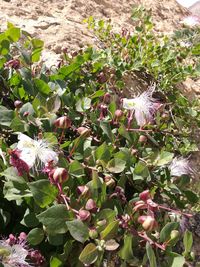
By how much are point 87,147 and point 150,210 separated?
291 mm

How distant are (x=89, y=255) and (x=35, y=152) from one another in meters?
0.32

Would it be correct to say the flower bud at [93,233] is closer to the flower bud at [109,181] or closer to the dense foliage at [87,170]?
the dense foliage at [87,170]

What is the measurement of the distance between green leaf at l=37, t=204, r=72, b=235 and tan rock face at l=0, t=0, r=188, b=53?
42.1 inches

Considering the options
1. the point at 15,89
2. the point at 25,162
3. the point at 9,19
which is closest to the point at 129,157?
the point at 25,162

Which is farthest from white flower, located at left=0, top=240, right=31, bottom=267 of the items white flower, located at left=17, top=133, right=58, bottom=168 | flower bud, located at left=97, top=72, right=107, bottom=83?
flower bud, located at left=97, top=72, right=107, bottom=83

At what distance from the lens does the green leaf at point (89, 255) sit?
3.67 ft

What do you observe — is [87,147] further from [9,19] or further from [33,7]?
[33,7]

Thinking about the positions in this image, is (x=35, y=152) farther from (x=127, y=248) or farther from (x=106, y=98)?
(x=106, y=98)

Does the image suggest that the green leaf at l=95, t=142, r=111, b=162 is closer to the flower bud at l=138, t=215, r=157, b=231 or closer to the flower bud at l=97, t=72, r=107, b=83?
the flower bud at l=138, t=215, r=157, b=231

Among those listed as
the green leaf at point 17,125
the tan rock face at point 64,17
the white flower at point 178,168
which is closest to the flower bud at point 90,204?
the green leaf at point 17,125

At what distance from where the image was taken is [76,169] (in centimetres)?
127

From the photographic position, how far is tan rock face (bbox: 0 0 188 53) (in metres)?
2.13

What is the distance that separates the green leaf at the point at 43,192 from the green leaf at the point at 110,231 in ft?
0.51

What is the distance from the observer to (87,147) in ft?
4.59
